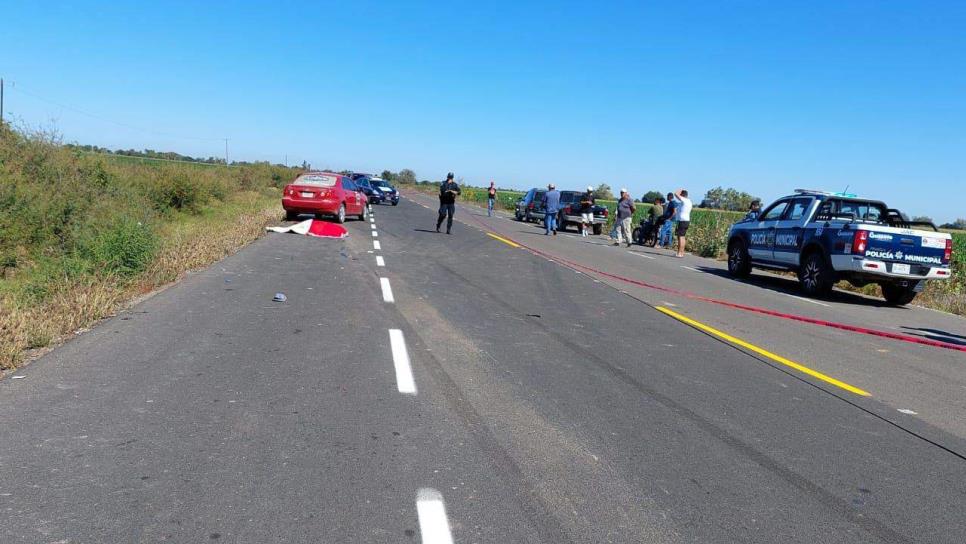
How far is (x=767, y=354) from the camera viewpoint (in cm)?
802

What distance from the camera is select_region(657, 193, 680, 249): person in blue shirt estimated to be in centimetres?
2465

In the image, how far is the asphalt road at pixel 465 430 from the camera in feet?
11.8

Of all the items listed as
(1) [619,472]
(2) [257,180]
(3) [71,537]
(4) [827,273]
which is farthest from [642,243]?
(2) [257,180]

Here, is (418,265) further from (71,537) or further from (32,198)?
(71,537)

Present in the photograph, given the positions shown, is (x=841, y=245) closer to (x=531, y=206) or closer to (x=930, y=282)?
(x=930, y=282)

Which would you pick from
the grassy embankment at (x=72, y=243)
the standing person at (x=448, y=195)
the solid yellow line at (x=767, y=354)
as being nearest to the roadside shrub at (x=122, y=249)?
the grassy embankment at (x=72, y=243)

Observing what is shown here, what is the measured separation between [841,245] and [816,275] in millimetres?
1003

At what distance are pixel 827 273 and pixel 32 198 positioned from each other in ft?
50.1

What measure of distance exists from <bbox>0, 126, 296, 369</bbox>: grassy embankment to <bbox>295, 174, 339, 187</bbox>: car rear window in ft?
4.91

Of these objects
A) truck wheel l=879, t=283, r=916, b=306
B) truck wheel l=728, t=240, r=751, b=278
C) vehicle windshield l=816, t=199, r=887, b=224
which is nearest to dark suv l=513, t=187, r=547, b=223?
truck wheel l=728, t=240, r=751, b=278

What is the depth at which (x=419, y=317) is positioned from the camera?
8852 millimetres

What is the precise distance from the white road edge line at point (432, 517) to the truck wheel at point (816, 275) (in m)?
12.2

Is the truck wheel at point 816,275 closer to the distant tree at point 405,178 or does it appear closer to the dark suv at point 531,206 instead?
the dark suv at point 531,206

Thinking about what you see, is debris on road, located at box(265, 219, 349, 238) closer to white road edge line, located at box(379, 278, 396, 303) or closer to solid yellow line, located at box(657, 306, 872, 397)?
white road edge line, located at box(379, 278, 396, 303)
